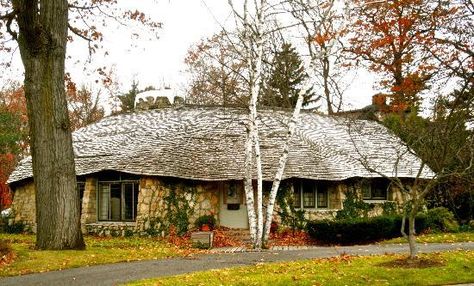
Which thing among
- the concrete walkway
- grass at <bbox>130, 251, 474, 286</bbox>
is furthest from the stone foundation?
grass at <bbox>130, 251, 474, 286</bbox>

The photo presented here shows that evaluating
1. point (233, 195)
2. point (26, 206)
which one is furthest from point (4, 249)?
point (26, 206)

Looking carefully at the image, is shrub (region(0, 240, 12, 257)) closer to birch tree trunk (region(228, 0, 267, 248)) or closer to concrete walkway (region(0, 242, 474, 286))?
concrete walkway (region(0, 242, 474, 286))

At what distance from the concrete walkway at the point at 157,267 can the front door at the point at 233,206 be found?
23.8 ft

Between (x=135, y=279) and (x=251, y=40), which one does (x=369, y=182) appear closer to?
(x=251, y=40)

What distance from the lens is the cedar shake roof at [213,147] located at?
22688mm

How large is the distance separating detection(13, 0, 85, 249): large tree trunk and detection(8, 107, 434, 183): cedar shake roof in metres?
6.76

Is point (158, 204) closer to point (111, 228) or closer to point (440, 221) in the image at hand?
point (111, 228)

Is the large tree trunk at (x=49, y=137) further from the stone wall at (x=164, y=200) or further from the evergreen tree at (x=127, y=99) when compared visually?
the evergreen tree at (x=127, y=99)

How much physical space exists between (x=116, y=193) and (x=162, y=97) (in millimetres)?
8555

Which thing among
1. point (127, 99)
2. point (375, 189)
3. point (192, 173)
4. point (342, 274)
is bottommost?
point (342, 274)

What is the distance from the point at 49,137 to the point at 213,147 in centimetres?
1028

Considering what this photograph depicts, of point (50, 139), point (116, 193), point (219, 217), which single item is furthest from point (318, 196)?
point (50, 139)

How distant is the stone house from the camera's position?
2212 cm

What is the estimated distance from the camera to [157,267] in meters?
12.5
